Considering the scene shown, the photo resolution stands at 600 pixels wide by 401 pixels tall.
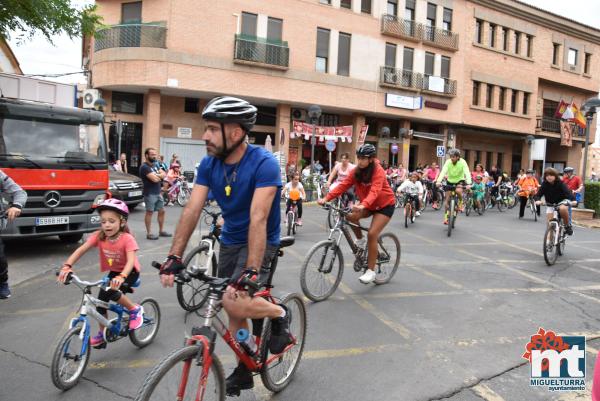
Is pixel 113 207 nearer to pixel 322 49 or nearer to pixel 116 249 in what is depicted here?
pixel 116 249

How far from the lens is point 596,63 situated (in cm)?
4159

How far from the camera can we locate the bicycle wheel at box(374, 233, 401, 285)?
669 cm

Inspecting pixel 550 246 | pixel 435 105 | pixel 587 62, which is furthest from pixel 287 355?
pixel 587 62

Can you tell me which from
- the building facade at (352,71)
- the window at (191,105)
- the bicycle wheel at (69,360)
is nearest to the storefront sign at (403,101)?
the building facade at (352,71)

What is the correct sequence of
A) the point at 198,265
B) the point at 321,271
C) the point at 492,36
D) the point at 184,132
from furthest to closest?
the point at 492,36, the point at 184,132, the point at 321,271, the point at 198,265

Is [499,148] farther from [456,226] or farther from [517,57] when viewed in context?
[456,226]

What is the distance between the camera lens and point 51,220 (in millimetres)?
8023

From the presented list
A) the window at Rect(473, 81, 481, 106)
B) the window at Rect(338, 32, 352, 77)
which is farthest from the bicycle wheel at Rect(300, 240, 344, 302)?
the window at Rect(473, 81, 481, 106)

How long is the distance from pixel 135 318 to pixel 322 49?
24923 millimetres

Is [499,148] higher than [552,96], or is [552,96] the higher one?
[552,96]

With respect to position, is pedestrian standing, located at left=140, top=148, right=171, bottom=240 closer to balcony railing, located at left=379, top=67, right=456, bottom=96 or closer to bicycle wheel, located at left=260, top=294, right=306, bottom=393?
bicycle wheel, located at left=260, top=294, right=306, bottom=393

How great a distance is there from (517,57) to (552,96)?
241 inches

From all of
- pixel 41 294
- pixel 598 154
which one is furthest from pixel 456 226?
pixel 598 154

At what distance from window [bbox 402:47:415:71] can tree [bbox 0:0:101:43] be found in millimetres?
22946
